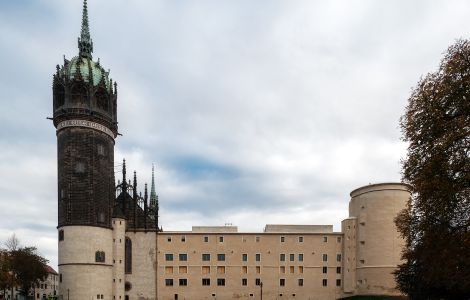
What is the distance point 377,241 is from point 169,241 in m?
35.5

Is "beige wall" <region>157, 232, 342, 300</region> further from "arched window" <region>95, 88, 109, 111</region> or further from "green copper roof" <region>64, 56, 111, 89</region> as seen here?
"green copper roof" <region>64, 56, 111, 89</region>

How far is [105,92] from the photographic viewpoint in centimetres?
7612

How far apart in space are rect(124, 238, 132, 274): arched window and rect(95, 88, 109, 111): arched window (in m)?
23.2

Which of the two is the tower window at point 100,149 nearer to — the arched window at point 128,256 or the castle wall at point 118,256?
the castle wall at point 118,256

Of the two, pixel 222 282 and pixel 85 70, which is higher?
pixel 85 70

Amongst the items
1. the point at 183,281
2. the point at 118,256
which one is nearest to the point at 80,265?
the point at 118,256

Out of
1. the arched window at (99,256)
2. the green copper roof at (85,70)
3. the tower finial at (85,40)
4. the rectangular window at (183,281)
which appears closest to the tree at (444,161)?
the rectangular window at (183,281)

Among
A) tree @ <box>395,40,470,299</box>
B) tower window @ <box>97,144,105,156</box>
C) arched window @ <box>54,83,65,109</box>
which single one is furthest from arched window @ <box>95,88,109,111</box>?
tree @ <box>395,40,470,299</box>

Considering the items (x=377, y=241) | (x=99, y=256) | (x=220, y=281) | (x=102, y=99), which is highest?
(x=102, y=99)

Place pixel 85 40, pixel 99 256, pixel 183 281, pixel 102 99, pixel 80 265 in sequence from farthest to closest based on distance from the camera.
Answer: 1. pixel 85 40
2. pixel 183 281
3. pixel 102 99
4. pixel 99 256
5. pixel 80 265

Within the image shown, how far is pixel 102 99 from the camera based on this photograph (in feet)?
248

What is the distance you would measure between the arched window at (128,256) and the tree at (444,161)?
54.4 metres

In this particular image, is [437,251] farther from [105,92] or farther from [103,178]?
[105,92]

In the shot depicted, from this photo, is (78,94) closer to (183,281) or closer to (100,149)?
(100,149)
